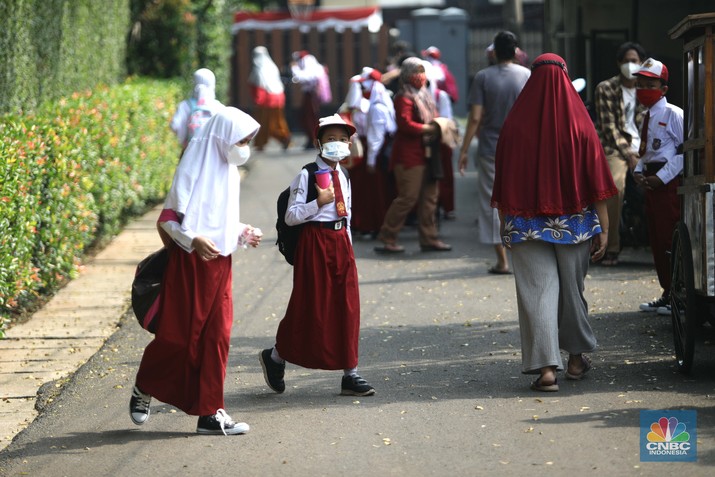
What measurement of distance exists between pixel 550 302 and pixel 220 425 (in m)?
2.06

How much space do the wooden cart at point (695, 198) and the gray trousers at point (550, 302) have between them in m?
0.58

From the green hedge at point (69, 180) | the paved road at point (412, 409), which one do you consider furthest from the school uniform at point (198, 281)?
the green hedge at point (69, 180)

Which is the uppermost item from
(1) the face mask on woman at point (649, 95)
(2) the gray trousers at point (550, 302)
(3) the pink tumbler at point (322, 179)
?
(1) the face mask on woman at point (649, 95)

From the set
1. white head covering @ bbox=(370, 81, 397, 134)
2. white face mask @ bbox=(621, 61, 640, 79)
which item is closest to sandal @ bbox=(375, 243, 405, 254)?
white head covering @ bbox=(370, 81, 397, 134)

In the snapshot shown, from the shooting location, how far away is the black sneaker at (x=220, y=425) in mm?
6625

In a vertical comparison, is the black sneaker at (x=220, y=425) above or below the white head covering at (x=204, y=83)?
below

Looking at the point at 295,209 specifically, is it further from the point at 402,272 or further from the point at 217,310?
the point at 402,272

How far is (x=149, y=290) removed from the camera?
675 centimetres

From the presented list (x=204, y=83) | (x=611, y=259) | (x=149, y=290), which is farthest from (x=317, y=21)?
(x=149, y=290)

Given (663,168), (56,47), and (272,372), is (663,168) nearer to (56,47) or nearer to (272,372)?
(272,372)

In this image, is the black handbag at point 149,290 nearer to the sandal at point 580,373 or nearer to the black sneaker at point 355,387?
the black sneaker at point 355,387

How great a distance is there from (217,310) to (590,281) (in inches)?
206

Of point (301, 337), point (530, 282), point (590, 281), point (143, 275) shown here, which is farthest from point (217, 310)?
point (590, 281)

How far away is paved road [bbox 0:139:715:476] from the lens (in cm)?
608
